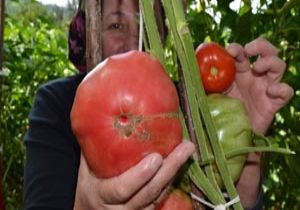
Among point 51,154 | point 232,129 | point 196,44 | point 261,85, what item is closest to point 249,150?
point 232,129

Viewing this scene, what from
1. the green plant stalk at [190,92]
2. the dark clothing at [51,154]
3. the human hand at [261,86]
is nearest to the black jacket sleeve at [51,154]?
the dark clothing at [51,154]

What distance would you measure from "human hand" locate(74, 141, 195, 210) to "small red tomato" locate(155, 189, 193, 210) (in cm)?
1

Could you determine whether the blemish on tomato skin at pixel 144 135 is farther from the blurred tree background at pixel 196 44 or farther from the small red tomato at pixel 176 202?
the blurred tree background at pixel 196 44

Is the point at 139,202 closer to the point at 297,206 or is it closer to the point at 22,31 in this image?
the point at 297,206

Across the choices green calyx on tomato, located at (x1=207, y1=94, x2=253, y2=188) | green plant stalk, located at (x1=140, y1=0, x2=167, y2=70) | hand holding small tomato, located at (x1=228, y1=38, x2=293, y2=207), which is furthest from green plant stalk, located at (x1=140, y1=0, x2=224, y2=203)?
hand holding small tomato, located at (x1=228, y1=38, x2=293, y2=207)

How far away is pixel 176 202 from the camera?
49cm

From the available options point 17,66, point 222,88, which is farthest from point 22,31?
point 222,88

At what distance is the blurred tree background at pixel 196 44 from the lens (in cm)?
107

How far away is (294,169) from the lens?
107cm

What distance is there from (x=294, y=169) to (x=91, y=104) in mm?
719

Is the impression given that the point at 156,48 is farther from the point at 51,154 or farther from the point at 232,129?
the point at 51,154

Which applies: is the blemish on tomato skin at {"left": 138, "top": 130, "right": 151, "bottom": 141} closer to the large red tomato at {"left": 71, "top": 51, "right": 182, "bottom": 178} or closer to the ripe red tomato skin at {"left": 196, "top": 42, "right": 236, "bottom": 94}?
the large red tomato at {"left": 71, "top": 51, "right": 182, "bottom": 178}

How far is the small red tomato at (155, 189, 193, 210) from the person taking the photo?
1.61 ft

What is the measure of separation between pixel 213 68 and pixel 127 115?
0.60ft
